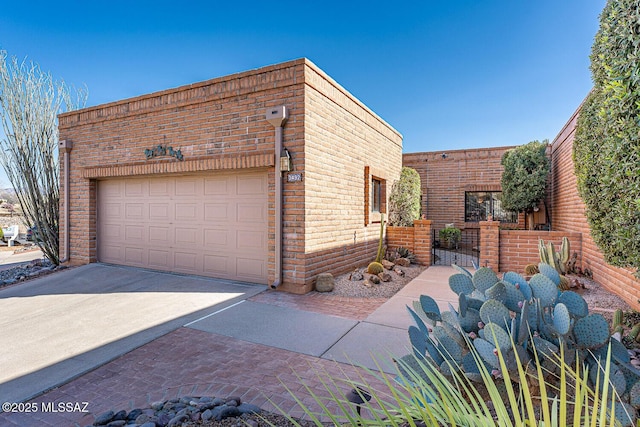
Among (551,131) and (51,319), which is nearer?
(51,319)

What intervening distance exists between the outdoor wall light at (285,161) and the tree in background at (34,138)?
24.6ft

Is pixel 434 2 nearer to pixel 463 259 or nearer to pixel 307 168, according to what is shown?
pixel 307 168

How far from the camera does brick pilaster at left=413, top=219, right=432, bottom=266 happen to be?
844 centimetres

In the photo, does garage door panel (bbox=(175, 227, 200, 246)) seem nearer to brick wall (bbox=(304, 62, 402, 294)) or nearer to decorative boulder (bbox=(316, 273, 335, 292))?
brick wall (bbox=(304, 62, 402, 294))

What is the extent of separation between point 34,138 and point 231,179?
6.48 m

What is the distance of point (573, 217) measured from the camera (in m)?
7.38

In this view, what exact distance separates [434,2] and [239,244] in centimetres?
785

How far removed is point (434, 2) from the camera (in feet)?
27.0

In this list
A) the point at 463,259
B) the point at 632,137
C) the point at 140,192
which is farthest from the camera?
the point at 463,259

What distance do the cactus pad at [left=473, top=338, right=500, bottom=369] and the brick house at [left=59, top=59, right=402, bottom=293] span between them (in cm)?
409

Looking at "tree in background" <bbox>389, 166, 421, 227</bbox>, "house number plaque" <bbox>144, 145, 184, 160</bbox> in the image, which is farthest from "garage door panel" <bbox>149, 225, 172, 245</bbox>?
"tree in background" <bbox>389, 166, 421, 227</bbox>

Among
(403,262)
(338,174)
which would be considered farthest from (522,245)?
(338,174)

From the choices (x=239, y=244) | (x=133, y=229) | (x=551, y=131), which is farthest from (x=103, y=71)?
(x=551, y=131)

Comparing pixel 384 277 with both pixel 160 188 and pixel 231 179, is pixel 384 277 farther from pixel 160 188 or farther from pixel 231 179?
pixel 160 188
